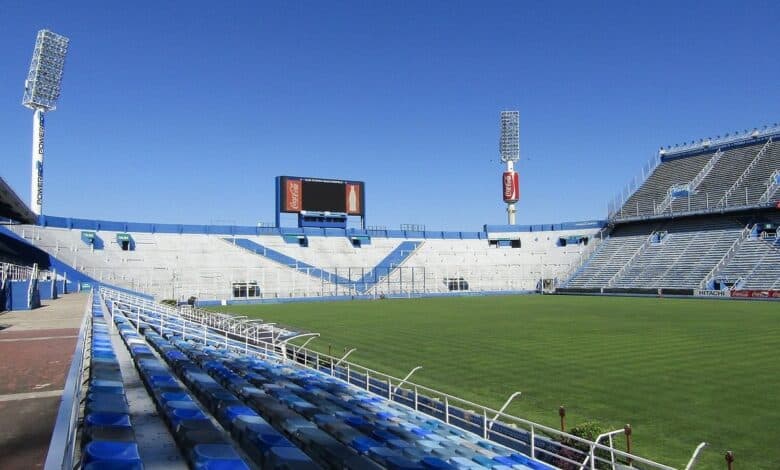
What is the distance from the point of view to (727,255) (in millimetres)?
53031

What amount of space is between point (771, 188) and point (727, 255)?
8.02 metres

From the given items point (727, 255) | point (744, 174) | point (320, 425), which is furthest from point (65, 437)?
point (744, 174)

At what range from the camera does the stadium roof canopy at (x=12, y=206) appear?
2428cm

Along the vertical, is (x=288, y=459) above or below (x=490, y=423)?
above

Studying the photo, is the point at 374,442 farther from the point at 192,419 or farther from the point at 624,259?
the point at 624,259

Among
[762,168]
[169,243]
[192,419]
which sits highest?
[762,168]

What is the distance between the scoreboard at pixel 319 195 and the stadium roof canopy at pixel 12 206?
27247 millimetres

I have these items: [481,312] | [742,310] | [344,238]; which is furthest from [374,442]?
[344,238]

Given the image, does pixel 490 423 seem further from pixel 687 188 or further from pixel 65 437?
pixel 687 188

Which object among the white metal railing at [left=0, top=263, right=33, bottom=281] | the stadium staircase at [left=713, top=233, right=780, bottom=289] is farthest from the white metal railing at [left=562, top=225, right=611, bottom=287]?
the white metal railing at [left=0, top=263, right=33, bottom=281]

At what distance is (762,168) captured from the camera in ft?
192

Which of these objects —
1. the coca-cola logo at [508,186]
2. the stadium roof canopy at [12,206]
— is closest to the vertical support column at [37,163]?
the stadium roof canopy at [12,206]

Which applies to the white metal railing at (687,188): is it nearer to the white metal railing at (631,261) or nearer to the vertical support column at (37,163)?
the white metal railing at (631,261)

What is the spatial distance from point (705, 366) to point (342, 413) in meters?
12.7
